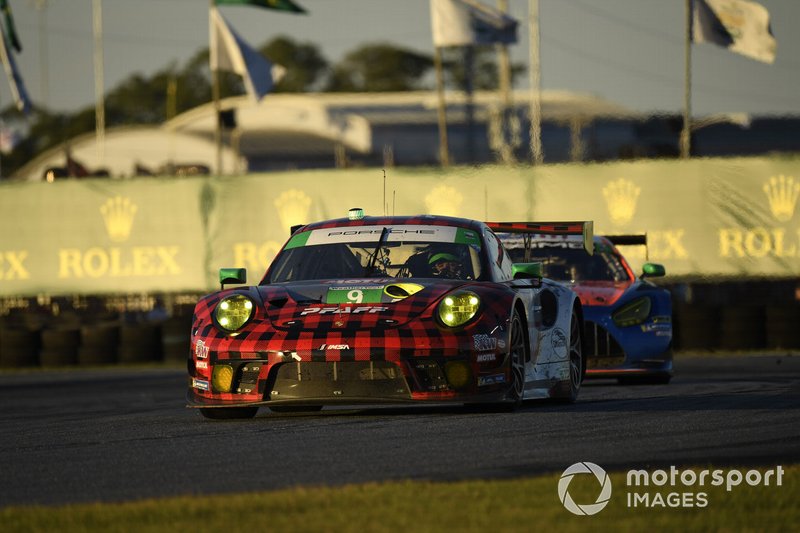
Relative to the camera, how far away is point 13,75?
34375mm

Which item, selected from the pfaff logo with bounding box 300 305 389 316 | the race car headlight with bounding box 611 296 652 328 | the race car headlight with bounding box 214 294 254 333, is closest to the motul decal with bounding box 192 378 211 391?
the race car headlight with bounding box 214 294 254 333

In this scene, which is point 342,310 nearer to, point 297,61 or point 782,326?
point 782,326

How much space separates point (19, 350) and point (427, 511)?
19344 millimetres

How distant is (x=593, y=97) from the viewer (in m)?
71.4

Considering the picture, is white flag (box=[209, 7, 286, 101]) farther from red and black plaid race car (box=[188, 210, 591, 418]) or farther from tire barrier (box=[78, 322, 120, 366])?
red and black plaid race car (box=[188, 210, 591, 418])

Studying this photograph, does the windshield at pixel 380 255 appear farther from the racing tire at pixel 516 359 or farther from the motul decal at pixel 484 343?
the motul decal at pixel 484 343

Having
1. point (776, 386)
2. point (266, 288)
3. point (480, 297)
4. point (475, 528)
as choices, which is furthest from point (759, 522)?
point (776, 386)

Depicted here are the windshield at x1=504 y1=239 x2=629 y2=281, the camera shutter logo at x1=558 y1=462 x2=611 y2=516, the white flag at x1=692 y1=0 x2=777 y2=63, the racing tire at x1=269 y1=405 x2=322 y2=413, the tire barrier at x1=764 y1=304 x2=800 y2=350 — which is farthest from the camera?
the white flag at x1=692 y1=0 x2=777 y2=63

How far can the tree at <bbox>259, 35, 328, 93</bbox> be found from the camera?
10684 cm

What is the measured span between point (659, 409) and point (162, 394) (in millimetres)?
5907

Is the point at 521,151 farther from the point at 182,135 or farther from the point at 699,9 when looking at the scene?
the point at 699,9

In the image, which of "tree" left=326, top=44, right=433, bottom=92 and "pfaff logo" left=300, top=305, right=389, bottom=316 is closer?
"pfaff logo" left=300, top=305, right=389, bottom=316

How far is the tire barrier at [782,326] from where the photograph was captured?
21688mm

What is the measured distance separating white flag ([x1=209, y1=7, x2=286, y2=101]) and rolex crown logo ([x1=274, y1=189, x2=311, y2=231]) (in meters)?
6.23
